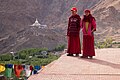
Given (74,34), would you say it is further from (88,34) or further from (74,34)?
(88,34)

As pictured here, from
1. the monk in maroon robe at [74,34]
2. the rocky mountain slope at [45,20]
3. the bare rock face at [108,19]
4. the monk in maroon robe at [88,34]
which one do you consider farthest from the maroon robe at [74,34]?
the bare rock face at [108,19]

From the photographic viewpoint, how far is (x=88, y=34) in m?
9.07

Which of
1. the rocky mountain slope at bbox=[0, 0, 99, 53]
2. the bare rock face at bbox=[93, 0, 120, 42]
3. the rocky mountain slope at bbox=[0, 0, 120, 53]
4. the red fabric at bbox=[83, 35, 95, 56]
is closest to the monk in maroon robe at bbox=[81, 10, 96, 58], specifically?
the red fabric at bbox=[83, 35, 95, 56]

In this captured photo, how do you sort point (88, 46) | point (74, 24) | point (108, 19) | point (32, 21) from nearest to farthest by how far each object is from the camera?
point (88, 46), point (74, 24), point (108, 19), point (32, 21)

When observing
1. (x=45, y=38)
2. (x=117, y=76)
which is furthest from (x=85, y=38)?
(x=45, y=38)

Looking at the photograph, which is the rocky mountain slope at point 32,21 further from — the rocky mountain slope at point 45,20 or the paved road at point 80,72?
the paved road at point 80,72

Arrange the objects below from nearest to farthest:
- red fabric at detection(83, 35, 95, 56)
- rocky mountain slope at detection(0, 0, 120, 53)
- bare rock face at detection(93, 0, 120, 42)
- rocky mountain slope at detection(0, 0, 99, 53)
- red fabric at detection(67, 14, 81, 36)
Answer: red fabric at detection(83, 35, 95, 56)
red fabric at detection(67, 14, 81, 36)
bare rock face at detection(93, 0, 120, 42)
rocky mountain slope at detection(0, 0, 120, 53)
rocky mountain slope at detection(0, 0, 99, 53)

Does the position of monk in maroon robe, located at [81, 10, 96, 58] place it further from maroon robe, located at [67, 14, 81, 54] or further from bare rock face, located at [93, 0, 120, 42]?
bare rock face, located at [93, 0, 120, 42]

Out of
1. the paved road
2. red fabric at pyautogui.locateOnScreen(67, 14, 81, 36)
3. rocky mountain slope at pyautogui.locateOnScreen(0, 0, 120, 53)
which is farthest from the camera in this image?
rocky mountain slope at pyautogui.locateOnScreen(0, 0, 120, 53)

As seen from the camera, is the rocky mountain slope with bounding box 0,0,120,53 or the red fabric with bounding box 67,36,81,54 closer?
the red fabric with bounding box 67,36,81,54

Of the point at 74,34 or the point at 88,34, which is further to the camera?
the point at 74,34

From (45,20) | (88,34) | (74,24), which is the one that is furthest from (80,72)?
(45,20)

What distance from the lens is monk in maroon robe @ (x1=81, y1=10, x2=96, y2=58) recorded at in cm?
902

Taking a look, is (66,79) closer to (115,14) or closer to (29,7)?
(115,14)
